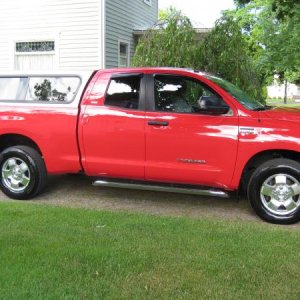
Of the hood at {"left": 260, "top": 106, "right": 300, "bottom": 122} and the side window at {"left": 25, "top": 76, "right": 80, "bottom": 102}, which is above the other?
the side window at {"left": 25, "top": 76, "right": 80, "bottom": 102}

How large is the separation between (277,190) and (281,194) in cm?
7

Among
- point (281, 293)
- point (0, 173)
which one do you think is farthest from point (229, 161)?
point (0, 173)

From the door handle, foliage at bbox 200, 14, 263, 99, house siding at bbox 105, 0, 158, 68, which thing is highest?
house siding at bbox 105, 0, 158, 68

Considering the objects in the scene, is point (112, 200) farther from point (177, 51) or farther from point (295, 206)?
point (177, 51)

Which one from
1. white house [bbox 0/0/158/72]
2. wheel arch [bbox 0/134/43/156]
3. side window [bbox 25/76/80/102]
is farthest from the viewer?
white house [bbox 0/0/158/72]

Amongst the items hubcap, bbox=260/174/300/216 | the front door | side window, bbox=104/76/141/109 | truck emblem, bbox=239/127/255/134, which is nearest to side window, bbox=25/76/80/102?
side window, bbox=104/76/141/109

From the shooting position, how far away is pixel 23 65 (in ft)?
51.4

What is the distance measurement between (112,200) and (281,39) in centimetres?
989

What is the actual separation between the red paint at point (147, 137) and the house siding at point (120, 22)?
848cm

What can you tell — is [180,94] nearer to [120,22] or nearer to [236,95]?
[236,95]

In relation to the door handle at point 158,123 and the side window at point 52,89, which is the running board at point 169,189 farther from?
the side window at point 52,89

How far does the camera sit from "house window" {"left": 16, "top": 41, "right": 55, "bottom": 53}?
604 inches

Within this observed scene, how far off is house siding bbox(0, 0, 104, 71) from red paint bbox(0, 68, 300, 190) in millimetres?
8217

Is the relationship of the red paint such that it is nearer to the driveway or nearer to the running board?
the running board
